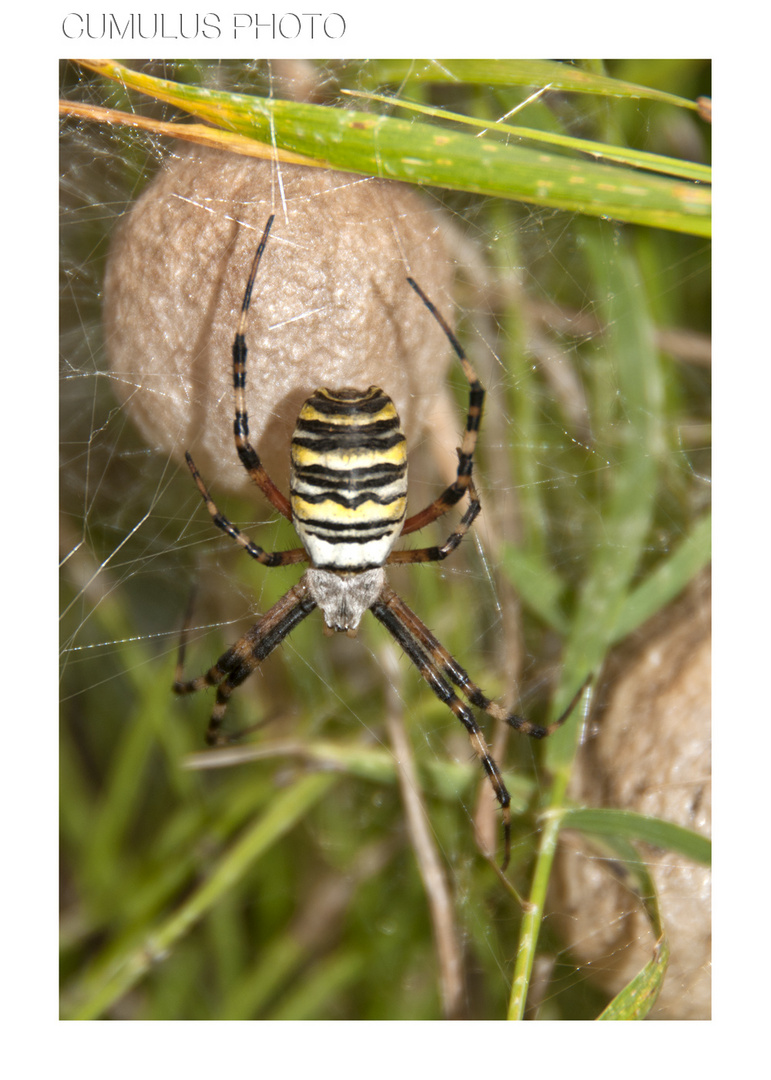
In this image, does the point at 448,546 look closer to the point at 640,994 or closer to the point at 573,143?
the point at 573,143

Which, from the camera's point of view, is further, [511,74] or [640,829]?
[640,829]

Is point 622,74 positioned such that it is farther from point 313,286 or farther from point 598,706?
point 598,706

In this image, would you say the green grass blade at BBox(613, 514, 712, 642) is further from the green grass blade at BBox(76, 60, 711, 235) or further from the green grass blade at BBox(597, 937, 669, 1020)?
the green grass blade at BBox(76, 60, 711, 235)

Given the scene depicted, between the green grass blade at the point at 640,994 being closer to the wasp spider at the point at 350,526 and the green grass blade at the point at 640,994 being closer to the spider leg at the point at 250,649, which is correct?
the wasp spider at the point at 350,526

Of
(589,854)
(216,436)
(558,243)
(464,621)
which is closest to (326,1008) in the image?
(589,854)

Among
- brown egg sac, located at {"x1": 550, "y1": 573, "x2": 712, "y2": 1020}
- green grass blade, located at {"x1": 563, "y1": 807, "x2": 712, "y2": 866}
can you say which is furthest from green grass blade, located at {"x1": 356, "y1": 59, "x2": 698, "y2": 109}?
green grass blade, located at {"x1": 563, "y1": 807, "x2": 712, "y2": 866}

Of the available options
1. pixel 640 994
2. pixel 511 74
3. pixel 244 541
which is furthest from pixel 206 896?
pixel 511 74
